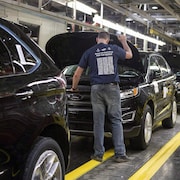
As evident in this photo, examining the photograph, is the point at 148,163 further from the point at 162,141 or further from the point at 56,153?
the point at 56,153

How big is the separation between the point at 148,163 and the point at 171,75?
3.34 meters

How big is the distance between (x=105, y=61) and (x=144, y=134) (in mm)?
1543

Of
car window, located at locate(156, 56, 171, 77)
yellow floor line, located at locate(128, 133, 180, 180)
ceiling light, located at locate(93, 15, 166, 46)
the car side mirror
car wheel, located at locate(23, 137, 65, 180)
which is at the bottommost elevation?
yellow floor line, located at locate(128, 133, 180, 180)

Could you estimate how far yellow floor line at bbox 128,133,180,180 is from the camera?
16.0 feet

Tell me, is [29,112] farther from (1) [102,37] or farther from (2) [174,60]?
(2) [174,60]

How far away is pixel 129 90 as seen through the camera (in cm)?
592

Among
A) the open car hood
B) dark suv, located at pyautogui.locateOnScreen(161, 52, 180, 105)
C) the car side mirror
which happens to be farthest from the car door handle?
dark suv, located at pyautogui.locateOnScreen(161, 52, 180, 105)

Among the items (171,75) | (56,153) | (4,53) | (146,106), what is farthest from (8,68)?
(171,75)

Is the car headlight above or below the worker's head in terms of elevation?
below

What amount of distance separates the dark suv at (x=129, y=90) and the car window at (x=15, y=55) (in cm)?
251

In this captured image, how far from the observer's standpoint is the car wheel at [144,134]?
606 centimetres

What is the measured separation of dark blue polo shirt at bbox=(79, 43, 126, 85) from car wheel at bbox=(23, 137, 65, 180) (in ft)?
6.31

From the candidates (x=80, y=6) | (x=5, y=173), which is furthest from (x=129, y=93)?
(x=80, y=6)

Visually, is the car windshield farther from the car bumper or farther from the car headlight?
the car bumper
